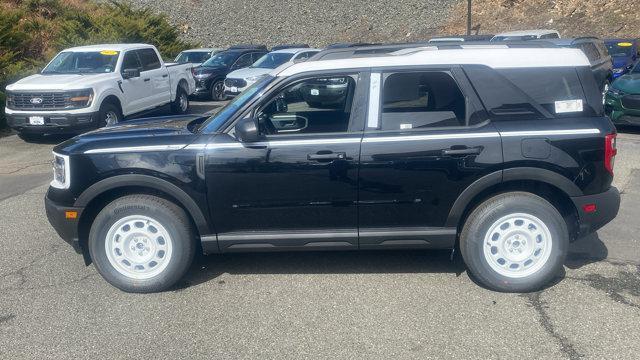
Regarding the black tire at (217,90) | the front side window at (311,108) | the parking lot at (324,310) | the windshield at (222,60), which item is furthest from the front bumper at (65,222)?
the windshield at (222,60)

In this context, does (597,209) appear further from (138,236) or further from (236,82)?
(236,82)

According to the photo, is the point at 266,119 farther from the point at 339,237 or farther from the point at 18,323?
the point at 18,323

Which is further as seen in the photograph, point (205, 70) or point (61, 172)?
point (205, 70)

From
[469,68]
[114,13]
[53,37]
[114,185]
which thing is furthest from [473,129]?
[114,13]

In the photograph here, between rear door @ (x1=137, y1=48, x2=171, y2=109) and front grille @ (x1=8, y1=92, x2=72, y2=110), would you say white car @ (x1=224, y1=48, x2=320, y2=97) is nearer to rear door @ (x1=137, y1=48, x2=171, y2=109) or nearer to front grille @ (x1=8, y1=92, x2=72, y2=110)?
rear door @ (x1=137, y1=48, x2=171, y2=109)

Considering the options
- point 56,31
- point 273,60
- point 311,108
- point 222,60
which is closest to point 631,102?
point 311,108

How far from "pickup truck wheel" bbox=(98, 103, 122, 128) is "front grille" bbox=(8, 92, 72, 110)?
2.08 ft

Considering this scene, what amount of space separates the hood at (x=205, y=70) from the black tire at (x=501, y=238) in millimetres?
15724

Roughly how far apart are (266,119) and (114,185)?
4.26 feet

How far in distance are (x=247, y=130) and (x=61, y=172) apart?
161 cm

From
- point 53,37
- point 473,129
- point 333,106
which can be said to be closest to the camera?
point 473,129

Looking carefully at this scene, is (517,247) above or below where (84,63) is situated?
below

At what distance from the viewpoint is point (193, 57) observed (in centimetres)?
2347

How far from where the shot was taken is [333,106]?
5.44 metres
